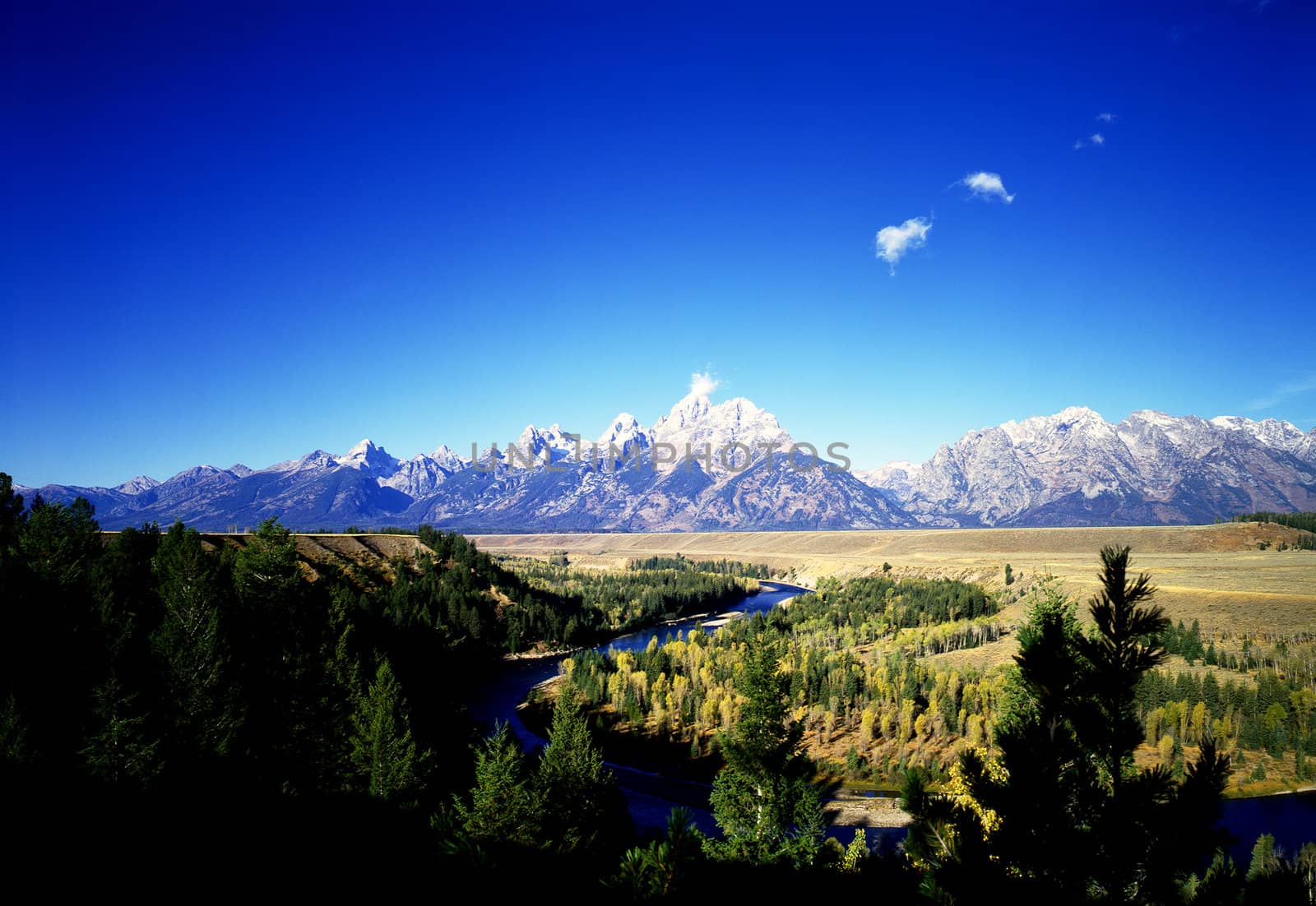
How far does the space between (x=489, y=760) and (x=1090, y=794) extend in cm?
2566

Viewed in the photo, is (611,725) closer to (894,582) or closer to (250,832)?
(250,832)

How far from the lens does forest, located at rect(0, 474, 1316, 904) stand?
782 cm

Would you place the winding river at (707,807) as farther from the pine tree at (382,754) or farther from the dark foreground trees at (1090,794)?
the dark foreground trees at (1090,794)

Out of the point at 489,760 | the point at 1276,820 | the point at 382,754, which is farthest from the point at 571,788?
the point at 1276,820

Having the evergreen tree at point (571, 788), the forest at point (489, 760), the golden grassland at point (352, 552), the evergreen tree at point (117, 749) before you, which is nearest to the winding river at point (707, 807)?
the forest at point (489, 760)

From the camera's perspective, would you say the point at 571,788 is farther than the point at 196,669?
Yes

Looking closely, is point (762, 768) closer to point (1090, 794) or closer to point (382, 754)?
point (382, 754)

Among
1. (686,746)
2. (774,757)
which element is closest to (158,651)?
(774,757)

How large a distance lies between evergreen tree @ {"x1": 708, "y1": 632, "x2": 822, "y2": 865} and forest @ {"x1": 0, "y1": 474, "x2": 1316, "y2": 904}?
0.35ft

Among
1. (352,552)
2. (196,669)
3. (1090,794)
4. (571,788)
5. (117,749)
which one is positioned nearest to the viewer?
(1090,794)

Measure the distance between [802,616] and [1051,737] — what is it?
13997cm

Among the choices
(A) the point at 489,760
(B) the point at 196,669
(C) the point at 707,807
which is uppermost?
(B) the point at 196,669

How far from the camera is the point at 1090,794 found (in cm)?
792

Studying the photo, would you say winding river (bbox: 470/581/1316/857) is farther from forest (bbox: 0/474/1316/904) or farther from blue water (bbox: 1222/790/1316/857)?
forest (bbox: 0/474/1316/904)
